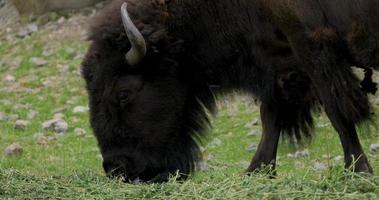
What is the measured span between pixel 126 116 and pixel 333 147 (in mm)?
2792

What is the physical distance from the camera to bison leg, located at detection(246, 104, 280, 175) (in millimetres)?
7492

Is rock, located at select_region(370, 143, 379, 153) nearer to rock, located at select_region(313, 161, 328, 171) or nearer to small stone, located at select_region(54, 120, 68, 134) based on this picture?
rock, located at select_region(313, 161, 328, 171)

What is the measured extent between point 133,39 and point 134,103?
1.70 ft

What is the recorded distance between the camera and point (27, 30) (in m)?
15.1

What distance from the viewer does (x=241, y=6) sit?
6.94 m

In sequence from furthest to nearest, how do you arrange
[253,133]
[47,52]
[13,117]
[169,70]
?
[47,52] → [13,117] → [253,133] → [169,70]

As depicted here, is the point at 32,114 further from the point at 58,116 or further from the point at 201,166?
the point at 201,166

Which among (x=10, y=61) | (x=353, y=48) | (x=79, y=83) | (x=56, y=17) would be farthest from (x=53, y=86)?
(x=353, y=48)

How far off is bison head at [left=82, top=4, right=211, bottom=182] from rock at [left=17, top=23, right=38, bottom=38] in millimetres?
8062

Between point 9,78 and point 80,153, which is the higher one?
point 80,153

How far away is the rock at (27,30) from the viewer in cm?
1501

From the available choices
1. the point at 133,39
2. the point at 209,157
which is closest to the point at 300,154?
the point at 209,157

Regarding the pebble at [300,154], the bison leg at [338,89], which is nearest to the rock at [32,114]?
the pebble at [300,154]

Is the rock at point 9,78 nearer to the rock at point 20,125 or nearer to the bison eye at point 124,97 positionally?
the rock at point 20,125
